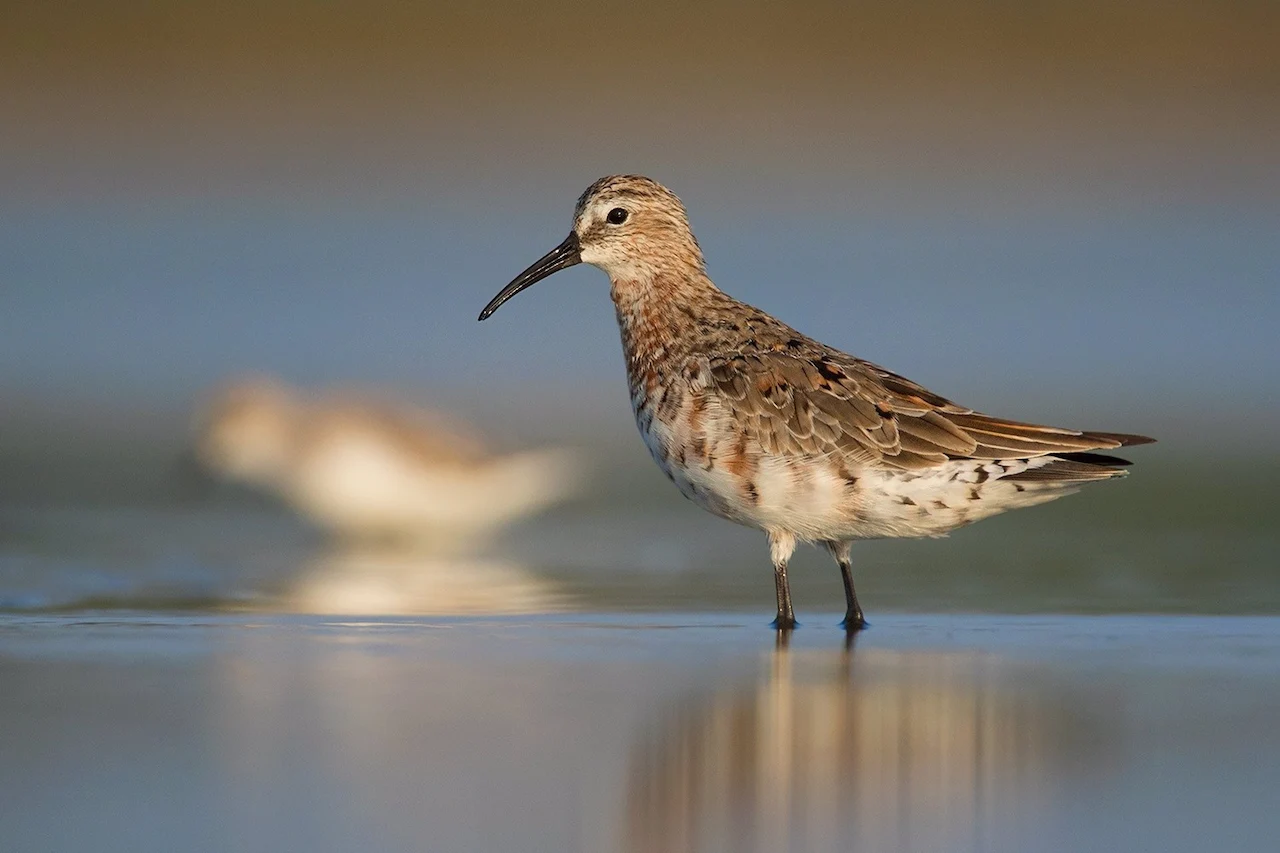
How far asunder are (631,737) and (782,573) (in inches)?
80.7

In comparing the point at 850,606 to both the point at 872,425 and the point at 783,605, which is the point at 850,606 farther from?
the point at 872,425

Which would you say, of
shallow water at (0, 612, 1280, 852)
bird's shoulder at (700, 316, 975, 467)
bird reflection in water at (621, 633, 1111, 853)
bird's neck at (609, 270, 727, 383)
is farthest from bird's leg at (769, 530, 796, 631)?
bird reflection in water at (621, 633, 1111, 853)

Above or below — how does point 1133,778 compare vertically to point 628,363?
below

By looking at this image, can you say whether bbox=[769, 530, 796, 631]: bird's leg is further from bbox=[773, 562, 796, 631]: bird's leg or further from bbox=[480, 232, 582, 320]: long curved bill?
bbox=[480, 232, 582, 320]: long curved bill

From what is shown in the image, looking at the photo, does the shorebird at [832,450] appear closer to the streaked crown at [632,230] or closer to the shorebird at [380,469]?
the streaked crown at [632,230]

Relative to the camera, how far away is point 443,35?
19.2 m

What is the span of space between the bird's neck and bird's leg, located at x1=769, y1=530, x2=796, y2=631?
73 centimetres

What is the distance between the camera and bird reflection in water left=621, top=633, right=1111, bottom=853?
3.83 meters

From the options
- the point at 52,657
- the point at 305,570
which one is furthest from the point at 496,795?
the point at 305,570

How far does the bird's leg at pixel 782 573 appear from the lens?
654 cm

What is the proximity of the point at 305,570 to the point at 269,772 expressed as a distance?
4.27 m

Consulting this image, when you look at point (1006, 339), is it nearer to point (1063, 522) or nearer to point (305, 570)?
point (1063, 522)

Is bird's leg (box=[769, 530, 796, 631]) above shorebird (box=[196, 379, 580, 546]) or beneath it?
beneath

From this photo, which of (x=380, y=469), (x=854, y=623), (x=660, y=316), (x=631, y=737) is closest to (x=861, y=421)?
(x=854, y=623)
